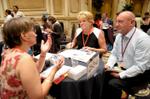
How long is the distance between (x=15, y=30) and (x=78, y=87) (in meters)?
0.91

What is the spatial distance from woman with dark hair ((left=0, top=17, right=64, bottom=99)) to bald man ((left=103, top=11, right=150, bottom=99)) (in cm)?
106

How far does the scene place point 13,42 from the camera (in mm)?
1307

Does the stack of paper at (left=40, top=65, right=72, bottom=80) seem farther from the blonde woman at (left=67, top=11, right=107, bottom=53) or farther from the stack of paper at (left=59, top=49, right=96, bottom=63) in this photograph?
the blonde woman at (left=67, top=11, right=107, bottom=53)

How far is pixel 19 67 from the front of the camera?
47.5 inches

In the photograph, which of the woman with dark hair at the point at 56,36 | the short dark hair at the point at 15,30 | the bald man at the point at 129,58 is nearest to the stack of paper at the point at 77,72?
the bald man at the point at 129,58

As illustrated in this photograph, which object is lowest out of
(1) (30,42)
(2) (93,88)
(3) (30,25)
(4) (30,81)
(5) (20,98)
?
(2) (93,88)

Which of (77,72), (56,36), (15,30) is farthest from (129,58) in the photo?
(56,36)

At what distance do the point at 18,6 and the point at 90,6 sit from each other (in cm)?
265

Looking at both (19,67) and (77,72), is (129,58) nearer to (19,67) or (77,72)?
(77,72)

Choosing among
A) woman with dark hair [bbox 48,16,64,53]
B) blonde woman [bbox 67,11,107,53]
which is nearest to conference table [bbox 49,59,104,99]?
blonde woman [bbox 67,11,107,53]

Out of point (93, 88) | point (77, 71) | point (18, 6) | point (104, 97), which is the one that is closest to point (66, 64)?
point (77, 71)

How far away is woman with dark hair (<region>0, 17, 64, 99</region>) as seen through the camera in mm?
1208

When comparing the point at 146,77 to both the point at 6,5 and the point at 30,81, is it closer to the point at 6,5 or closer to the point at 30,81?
the point at 30,81

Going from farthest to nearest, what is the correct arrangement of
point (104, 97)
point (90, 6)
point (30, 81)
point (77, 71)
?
point (90, 6) < point (104, 97) < point (77, 71) < point (30, 81)
